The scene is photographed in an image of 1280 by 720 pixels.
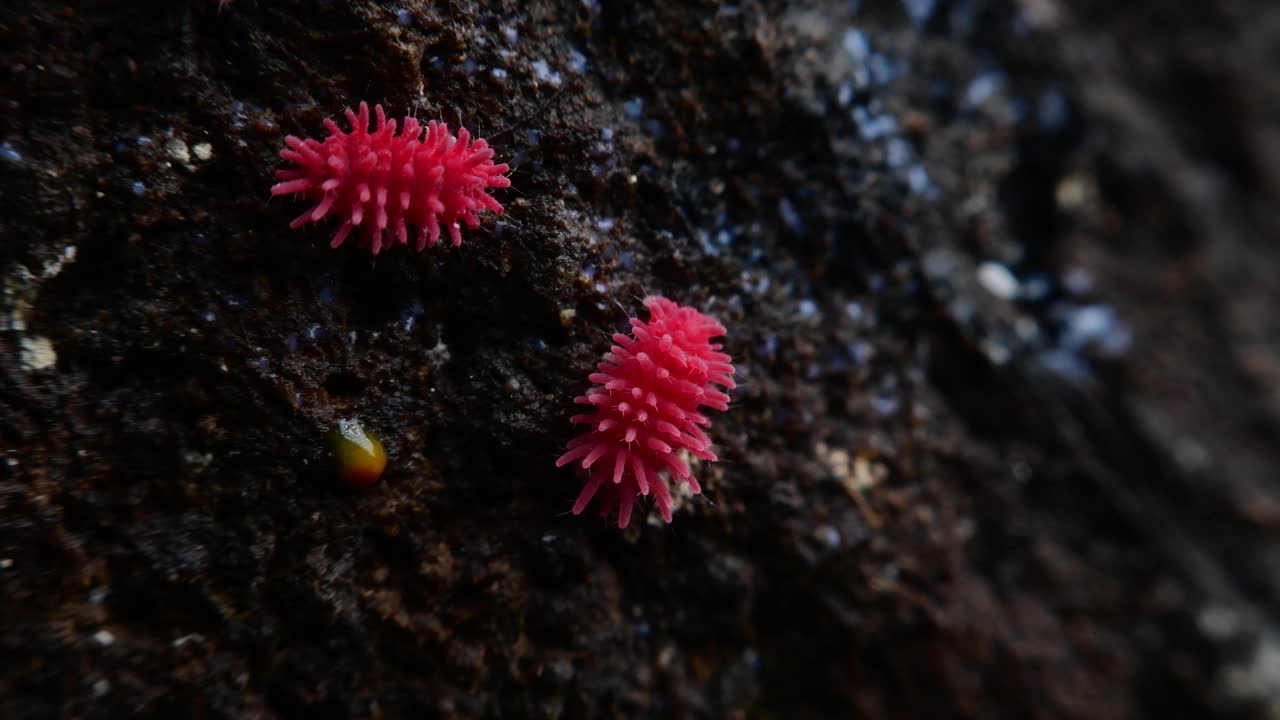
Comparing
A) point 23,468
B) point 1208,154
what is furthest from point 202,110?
point 1208,154

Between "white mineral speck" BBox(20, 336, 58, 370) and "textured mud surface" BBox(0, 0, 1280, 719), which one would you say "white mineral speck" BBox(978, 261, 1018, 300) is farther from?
"white mineral speck" BBox(20, 336, 58, 370)

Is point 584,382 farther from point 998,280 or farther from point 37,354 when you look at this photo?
point 998,280

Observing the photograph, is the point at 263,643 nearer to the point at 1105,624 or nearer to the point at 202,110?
the point at 202,110

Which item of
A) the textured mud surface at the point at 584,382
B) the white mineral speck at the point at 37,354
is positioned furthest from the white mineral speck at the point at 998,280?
the white mineral speck at the point at 37,354

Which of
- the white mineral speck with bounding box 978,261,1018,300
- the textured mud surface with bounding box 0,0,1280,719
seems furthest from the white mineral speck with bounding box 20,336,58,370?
the white mineral speck with bounding box 978,261,1018,300

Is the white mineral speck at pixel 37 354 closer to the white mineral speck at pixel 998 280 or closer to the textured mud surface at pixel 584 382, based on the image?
the textured mud surface at pixel 584 382

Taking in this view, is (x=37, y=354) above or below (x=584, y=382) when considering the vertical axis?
below

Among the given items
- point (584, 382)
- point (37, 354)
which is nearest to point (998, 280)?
point (584, 382)

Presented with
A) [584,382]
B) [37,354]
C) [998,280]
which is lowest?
[37,354]
